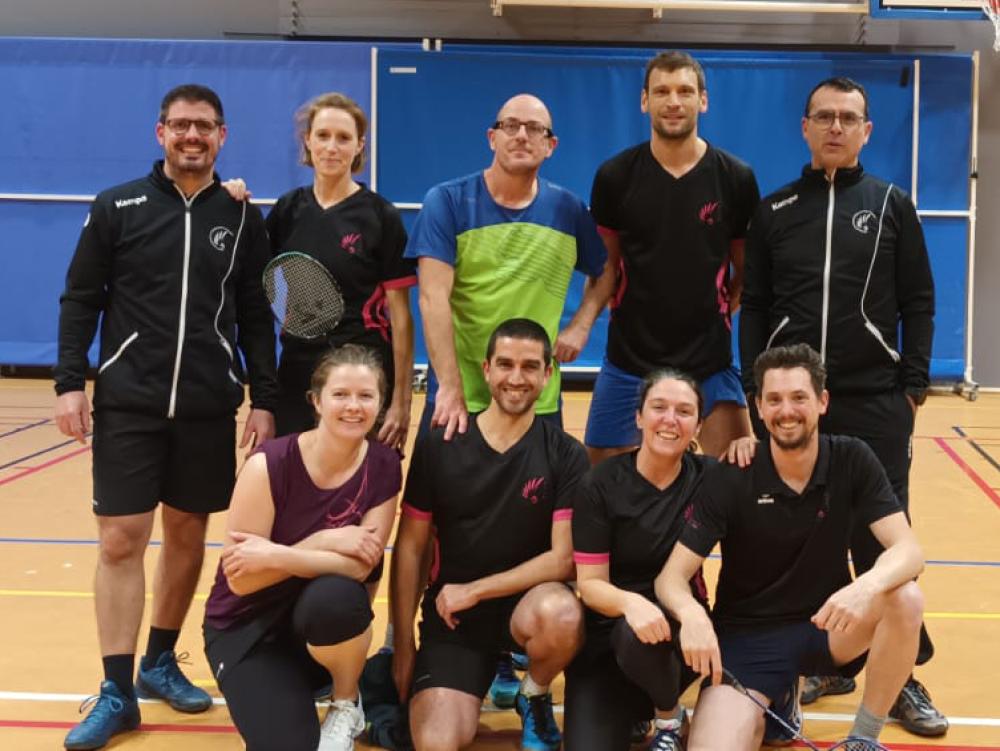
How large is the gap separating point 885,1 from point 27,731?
10.8 metres

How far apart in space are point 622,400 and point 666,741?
56.8 inches

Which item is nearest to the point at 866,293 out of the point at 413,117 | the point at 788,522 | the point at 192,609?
the point at 788,522

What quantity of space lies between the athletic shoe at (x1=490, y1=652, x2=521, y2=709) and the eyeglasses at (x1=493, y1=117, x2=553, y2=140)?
1963 millimetres

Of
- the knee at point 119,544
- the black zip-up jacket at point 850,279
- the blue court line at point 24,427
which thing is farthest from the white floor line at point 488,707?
the blue court line at point 24,427

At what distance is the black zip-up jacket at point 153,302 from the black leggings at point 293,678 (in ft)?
3.08

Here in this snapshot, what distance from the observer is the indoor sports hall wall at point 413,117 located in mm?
12266

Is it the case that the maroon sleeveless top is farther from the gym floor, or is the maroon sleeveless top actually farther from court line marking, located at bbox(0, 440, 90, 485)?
court line marking, located at bbox(0, 440, 90, 485)

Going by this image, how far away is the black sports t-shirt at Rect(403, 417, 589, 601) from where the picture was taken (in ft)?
13.2

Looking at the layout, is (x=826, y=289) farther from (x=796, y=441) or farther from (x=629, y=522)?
(x=629, y=522)

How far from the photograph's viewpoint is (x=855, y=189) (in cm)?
435

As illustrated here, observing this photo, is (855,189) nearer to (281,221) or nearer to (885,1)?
(281,221)

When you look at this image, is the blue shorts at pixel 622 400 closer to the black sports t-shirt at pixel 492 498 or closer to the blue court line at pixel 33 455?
the black sports t-shirt at pixel 492 498

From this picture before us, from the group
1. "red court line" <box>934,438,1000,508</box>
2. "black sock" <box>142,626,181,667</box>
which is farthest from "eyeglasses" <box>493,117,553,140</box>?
"red court line" <box>934,438,1000,508</box>

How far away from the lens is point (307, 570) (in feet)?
12.3
